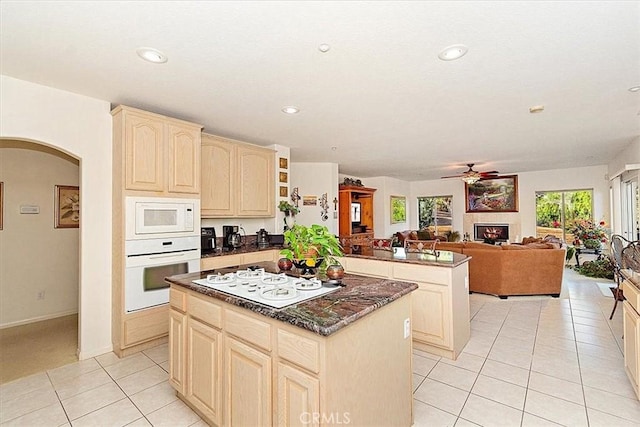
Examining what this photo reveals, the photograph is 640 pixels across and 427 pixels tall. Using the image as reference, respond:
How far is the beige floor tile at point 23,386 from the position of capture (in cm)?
231

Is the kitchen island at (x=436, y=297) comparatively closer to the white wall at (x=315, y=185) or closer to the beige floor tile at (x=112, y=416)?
the beige floor tile at (x=112, y=416)

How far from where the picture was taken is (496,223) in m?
8.73

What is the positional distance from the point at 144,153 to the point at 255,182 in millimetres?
1732

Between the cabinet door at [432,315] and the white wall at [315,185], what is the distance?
3.48 m

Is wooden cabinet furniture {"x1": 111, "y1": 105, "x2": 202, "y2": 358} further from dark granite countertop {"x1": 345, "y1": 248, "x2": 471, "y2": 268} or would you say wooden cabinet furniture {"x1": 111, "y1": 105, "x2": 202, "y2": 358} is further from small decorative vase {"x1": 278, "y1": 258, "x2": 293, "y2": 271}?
dark granite countertop {"x1": 345, "y1": 248, "x2": 471, "y2": 268}

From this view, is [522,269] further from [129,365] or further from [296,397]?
[129,365]

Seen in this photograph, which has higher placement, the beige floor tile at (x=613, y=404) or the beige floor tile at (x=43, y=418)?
the beige floor tile at (x=613, y=404)

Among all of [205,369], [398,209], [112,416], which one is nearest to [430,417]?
[205,369]

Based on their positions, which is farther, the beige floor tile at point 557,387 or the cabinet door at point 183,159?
the cabinet door at point 183,159

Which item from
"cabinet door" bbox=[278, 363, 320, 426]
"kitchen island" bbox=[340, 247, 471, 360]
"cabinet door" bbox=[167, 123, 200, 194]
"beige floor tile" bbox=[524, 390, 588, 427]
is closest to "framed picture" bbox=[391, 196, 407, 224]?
"kitchen island" bbox=[340, 247, 471, 360]

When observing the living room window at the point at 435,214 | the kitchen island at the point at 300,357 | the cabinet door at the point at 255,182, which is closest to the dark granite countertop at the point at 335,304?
the kitchen island at the point at 300,357

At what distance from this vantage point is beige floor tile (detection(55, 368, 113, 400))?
7.73 feet

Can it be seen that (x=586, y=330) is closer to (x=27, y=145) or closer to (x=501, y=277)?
(x=501, y=277)

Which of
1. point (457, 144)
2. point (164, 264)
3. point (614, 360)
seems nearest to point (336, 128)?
point (457, 144)
